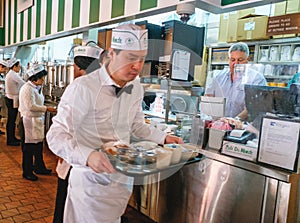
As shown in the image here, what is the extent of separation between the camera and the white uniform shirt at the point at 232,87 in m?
2.64

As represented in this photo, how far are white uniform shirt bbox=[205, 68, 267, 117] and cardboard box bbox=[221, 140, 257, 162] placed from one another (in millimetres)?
852

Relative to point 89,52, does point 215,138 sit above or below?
below

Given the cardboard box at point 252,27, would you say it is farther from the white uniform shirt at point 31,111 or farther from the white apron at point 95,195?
the white apron at point 95,195

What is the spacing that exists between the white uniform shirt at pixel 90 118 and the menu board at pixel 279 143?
1.83 feet

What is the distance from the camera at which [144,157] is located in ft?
4.18

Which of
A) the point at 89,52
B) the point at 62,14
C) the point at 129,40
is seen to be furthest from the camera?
the point at 62,14

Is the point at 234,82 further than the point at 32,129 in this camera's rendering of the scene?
No

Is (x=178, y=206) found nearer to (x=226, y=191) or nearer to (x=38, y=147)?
(x=226, y=191)

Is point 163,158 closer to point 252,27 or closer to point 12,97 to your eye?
point 252,27

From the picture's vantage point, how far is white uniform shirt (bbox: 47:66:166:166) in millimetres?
1248

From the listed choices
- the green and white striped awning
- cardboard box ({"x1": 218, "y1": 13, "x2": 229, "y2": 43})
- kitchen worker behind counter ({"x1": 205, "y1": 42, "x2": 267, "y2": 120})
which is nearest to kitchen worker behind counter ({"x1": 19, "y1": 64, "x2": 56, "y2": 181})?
the green and white striped awning

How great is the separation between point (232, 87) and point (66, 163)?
184 cm

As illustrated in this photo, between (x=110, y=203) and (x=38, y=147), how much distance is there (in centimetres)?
240

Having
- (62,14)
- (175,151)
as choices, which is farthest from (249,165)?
(62,14)
